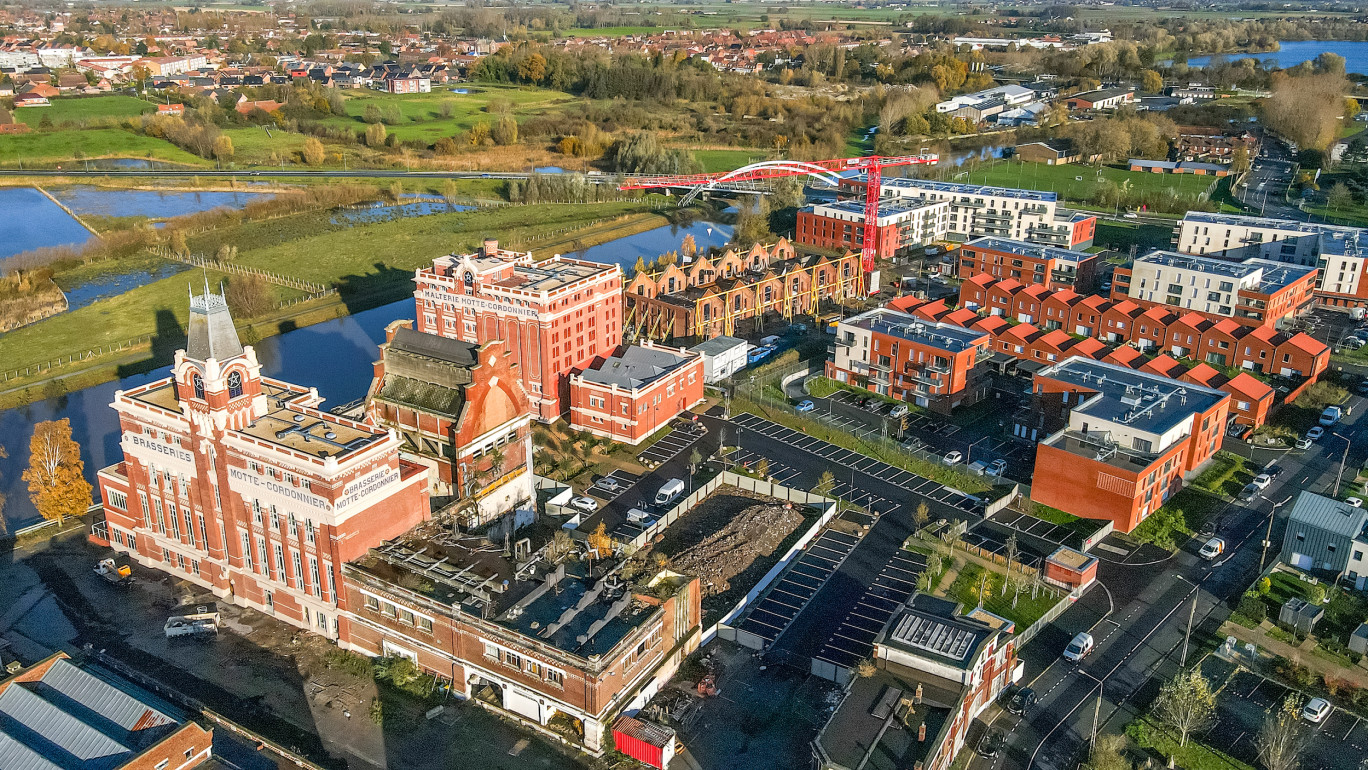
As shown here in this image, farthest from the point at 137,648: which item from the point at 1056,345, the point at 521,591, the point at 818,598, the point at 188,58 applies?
the point at 188,58

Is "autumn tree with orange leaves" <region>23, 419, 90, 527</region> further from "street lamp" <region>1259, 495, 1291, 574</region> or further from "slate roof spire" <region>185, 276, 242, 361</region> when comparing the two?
"street lamp" <region>1259, 495, 1291, 574</region>

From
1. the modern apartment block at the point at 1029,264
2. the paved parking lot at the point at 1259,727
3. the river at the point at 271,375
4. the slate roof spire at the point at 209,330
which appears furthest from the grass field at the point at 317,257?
the paved parking lot at the point at 1259,727

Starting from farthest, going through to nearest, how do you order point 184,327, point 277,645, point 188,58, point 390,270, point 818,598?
point 188,58, point 390,270, point 184,327, point 818,598, point 277,645

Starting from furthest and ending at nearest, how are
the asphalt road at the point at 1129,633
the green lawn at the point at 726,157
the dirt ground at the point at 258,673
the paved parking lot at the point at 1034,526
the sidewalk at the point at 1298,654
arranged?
the green lawn at the point at 726,157, the paved parking lot at the point at 1034,526, the sidewalk at the point at 1298,654, the asphalt road at the point at 1129,633, the dirt ground at the point at 258,673

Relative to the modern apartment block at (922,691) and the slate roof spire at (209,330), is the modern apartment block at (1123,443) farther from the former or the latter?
the slate roof spire at (209,330)

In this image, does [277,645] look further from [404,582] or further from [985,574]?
[985,574]

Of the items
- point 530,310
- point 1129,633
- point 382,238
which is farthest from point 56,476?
point 382,238
